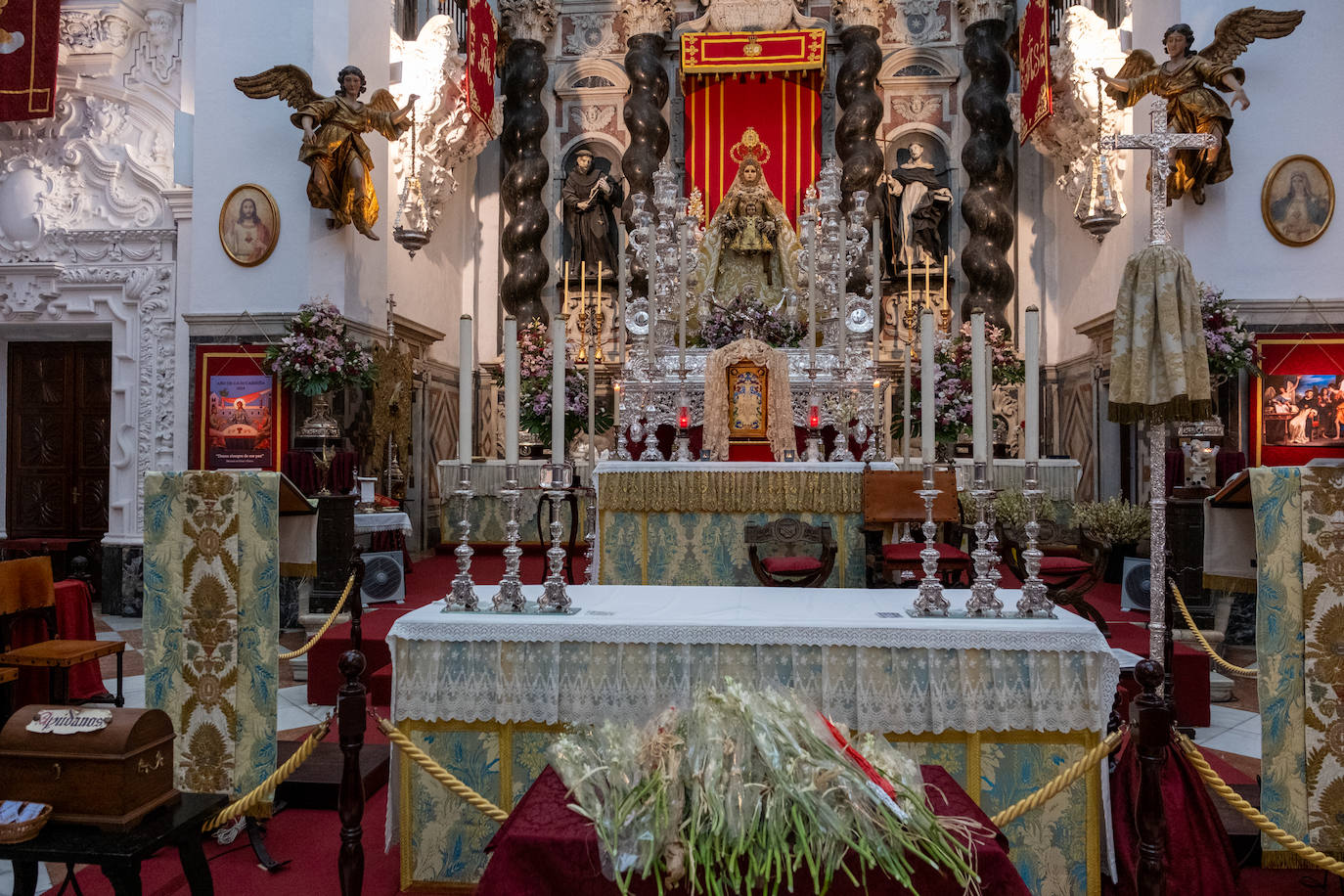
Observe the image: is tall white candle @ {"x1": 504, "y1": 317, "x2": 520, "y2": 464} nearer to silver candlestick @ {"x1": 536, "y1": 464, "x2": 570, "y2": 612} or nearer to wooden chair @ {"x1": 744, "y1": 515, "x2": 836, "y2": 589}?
silver candlestick @ {"x1": 536, "y1": 464, "x2": 570, "y2": 612}

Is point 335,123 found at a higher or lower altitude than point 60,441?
higher

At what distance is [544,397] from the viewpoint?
1155cm

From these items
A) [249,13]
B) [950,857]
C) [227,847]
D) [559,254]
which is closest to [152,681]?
[227,847]

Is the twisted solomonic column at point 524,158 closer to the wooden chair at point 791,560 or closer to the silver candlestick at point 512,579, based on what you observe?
the wooden chair at point 791,560

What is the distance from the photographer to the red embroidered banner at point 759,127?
1377cm

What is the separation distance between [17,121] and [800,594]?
10946mm

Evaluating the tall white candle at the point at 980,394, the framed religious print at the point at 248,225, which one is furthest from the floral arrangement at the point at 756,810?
the framed religious print at the point at 248,225

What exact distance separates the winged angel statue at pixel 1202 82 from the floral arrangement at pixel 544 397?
6866mm

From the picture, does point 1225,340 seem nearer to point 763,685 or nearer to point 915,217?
point 915,217

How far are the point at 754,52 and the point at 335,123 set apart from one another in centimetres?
669

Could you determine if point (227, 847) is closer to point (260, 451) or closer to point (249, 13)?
point (260, 451)

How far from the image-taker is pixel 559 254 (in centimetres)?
1401

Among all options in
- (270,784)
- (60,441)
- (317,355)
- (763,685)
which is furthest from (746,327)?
(60,441)

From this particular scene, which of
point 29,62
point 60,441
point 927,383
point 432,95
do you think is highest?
point 432,95
